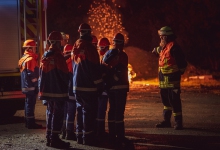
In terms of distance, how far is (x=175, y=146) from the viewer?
8.27 metres

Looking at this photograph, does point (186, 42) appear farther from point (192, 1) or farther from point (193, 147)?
point (193, 147)

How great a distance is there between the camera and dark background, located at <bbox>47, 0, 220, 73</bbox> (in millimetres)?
27047

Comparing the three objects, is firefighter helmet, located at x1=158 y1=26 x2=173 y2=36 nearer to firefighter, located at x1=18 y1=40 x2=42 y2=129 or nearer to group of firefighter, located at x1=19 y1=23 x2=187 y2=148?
group of firefighter, located at x1=19 y1=23 x2=187 y2=148

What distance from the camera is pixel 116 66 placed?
843 cm

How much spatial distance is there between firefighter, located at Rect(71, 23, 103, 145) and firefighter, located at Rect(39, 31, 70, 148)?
0.22 m

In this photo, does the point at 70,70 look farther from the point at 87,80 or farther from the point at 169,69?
the point at 169,69

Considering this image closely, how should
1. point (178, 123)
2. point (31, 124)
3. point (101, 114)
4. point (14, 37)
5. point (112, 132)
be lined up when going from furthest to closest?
point (14, 37) < point (31, 124) < point (178, 123) < point (101, 114) < point (112, 132)

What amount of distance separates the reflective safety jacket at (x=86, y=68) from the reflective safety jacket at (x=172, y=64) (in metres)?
2.06

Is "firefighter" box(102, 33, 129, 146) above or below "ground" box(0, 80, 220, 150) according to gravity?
above

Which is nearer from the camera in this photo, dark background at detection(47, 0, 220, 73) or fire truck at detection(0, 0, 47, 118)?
fire truck at detection(0, 0, 47, 118)

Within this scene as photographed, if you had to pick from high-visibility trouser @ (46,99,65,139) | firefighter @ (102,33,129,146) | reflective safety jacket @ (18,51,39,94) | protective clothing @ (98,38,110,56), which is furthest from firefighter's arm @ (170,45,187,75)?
reflective safety jacket @ (18,51,39,94)

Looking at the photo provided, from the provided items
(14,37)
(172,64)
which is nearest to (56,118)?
(172,64)

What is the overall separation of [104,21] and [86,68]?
19643 mm

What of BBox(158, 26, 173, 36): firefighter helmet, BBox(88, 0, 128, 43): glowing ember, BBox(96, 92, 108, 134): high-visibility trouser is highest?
BBox(88, 0, 128, 43): glowing ember
